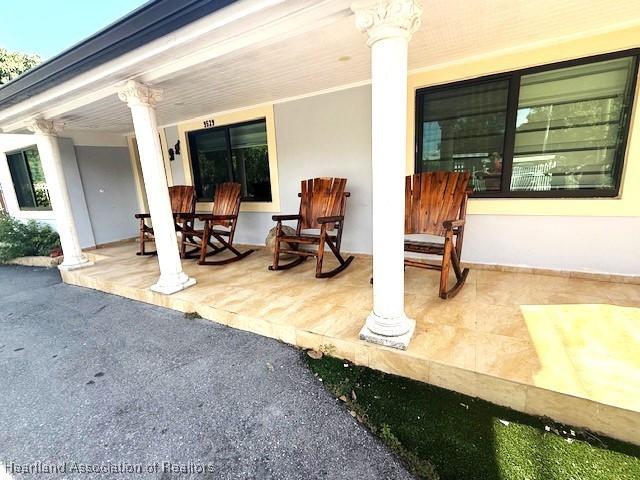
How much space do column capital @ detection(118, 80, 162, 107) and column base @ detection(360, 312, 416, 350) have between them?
2.68 meters

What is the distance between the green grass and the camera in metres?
1.19

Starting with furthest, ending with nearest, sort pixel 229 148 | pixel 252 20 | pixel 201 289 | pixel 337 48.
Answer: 1. pixel 229 148
2. pixel 201 289
3. pixel 337 48
4. pixel 252 20

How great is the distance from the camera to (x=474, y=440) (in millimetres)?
1330

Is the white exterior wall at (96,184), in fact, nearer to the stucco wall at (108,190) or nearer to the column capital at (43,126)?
the stucco wall at (108,190)

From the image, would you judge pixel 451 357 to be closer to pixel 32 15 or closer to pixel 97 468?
pixel 97 468

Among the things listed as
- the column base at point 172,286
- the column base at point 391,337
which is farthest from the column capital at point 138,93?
the column base at point 391,337

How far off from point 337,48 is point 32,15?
1941 centimetres

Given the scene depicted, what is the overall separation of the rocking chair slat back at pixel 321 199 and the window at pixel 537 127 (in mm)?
987

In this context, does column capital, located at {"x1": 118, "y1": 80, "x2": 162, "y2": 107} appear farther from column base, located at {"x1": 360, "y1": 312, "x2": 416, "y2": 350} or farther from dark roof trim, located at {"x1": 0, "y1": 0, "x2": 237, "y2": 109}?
column base, located at {"x1": 360, "y1": 312, "x2": 416, "y2": 350}

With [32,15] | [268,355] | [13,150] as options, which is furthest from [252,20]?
[32,15]

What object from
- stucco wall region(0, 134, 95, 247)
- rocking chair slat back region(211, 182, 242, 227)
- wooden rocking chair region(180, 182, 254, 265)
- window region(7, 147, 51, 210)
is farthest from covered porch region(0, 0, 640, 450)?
window region(7, 147, 51, 210)

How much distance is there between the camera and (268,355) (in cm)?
208

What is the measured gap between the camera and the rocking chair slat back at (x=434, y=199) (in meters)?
2.54

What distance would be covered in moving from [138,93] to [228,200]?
64.1 inches
